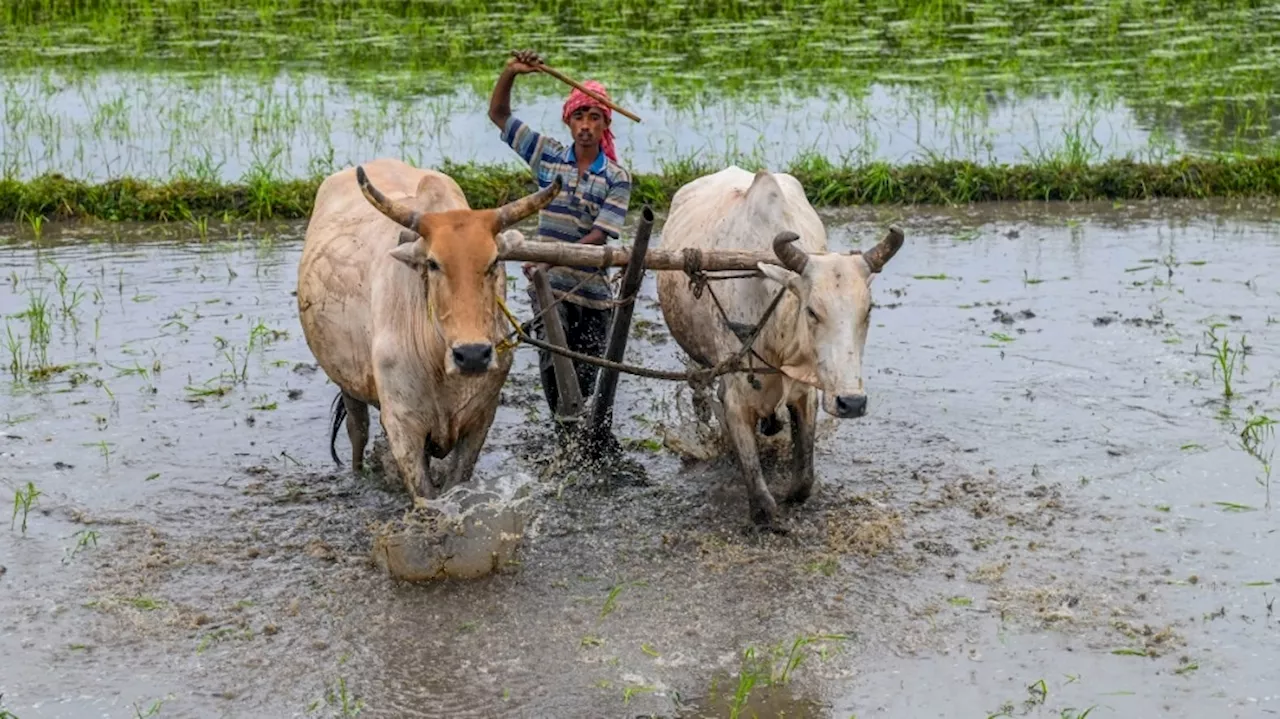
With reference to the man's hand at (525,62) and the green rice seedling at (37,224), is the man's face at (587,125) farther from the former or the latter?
the green rice seedling at (37,224)

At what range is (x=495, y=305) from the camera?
548cm

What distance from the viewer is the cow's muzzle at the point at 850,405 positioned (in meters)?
5.20

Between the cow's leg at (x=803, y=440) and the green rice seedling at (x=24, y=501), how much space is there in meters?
2.80

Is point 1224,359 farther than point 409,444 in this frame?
Yes

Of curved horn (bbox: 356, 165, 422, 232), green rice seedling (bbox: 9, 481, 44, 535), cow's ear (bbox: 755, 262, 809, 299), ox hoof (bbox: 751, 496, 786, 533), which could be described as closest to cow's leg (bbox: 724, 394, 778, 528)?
ox hoof (bbox: 751, 496, 786, 533)

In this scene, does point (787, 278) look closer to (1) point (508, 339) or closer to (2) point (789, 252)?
(2) point (789, 252)

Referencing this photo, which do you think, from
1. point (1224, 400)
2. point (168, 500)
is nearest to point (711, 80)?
point (1224, 400)

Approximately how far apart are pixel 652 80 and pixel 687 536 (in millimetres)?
7754

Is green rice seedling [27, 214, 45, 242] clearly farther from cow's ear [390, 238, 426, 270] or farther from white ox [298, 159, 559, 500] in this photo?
cow's ear [390, 238, 426, 270]

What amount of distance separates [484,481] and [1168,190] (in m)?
6.31

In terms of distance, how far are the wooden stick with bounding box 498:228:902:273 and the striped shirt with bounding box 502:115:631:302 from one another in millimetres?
677

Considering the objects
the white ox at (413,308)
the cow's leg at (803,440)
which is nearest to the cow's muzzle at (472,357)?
the white ox at (413,308)

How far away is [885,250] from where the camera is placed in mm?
5477

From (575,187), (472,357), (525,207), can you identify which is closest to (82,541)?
(472,357)
